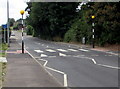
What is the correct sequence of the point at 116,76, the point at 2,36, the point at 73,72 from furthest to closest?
the point at 2,36, the point at 73,72, the point at 116,76

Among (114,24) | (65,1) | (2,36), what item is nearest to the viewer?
(114,24)

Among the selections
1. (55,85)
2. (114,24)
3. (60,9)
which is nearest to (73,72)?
(55,85)

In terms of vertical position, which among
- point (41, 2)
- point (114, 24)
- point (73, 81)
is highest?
point (41, 2)

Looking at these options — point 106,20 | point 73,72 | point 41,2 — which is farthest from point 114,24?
point 41,2

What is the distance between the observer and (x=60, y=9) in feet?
149

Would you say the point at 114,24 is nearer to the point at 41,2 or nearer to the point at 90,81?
the point at 90,81

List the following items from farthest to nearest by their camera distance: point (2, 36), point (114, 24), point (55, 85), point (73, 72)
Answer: point (2, 36), point (114, 24), point (73, 72), point (55, 85)

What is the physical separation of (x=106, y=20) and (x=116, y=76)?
53.9 ft

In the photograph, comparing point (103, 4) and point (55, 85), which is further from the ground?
point (103, 4)

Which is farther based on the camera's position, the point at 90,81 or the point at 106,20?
the point at 106,20

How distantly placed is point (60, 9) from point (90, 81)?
1450 inches

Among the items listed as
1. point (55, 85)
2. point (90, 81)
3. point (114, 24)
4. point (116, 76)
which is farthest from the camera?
point (114, 24)

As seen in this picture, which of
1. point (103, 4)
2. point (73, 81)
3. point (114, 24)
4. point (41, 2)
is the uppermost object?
point (41, 2)

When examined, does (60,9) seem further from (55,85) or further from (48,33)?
(55,85)
